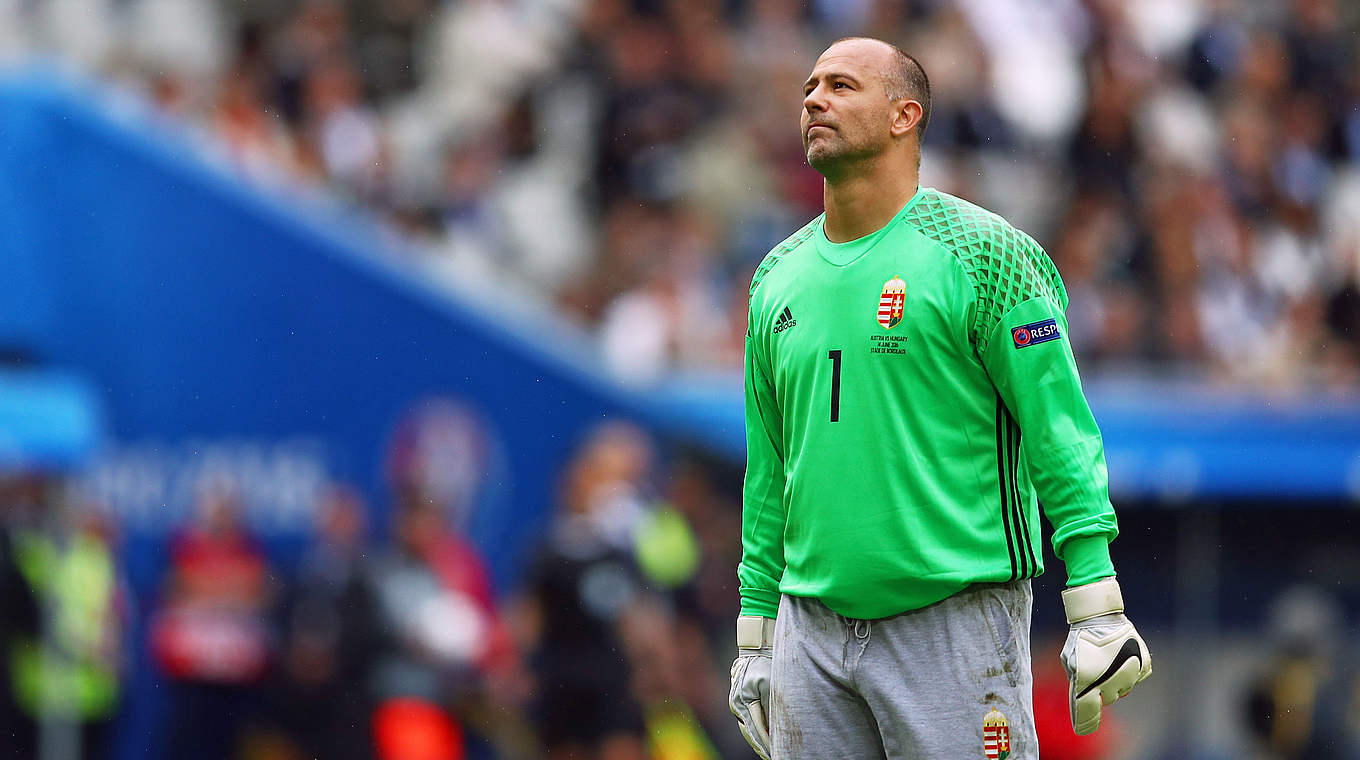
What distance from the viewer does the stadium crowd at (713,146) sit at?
12.4m

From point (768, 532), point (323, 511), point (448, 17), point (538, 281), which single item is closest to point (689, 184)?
point (538, 281)

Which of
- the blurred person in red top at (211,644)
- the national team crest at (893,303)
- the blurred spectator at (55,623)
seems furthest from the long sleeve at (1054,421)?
the blurred person in red top at (211,644)

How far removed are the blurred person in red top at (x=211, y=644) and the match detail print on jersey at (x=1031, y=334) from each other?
7.46 metres

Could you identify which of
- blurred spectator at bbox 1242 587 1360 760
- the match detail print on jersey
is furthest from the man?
blurred spectator at bbox 1242 587 1360 760

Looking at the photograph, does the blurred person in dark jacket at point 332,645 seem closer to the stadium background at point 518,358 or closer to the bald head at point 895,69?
the stadium background at point 518,358

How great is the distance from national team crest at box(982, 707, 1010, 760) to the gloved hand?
0.59 m

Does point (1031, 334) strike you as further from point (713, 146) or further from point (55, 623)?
point (713, 146)

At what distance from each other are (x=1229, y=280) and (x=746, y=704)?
9.45 meters

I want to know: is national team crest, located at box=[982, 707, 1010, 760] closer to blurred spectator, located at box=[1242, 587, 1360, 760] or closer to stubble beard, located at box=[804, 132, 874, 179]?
stubble beard, located at box=[804, 132, 874, 179]

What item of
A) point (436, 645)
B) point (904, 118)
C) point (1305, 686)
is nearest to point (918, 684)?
point (904, 118)

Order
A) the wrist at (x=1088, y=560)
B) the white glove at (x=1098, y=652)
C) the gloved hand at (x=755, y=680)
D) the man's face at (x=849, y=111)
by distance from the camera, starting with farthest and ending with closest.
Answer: the gloved hand at (x=755, y=680), the man's face at (x=849, y=111), the wrist at (x=1088, y=560), the white glove at (x=1098, y=652)

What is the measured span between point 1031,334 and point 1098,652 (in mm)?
695

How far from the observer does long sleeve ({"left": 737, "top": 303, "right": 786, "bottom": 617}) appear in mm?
4773

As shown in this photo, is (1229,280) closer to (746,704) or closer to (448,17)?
(448,17)
